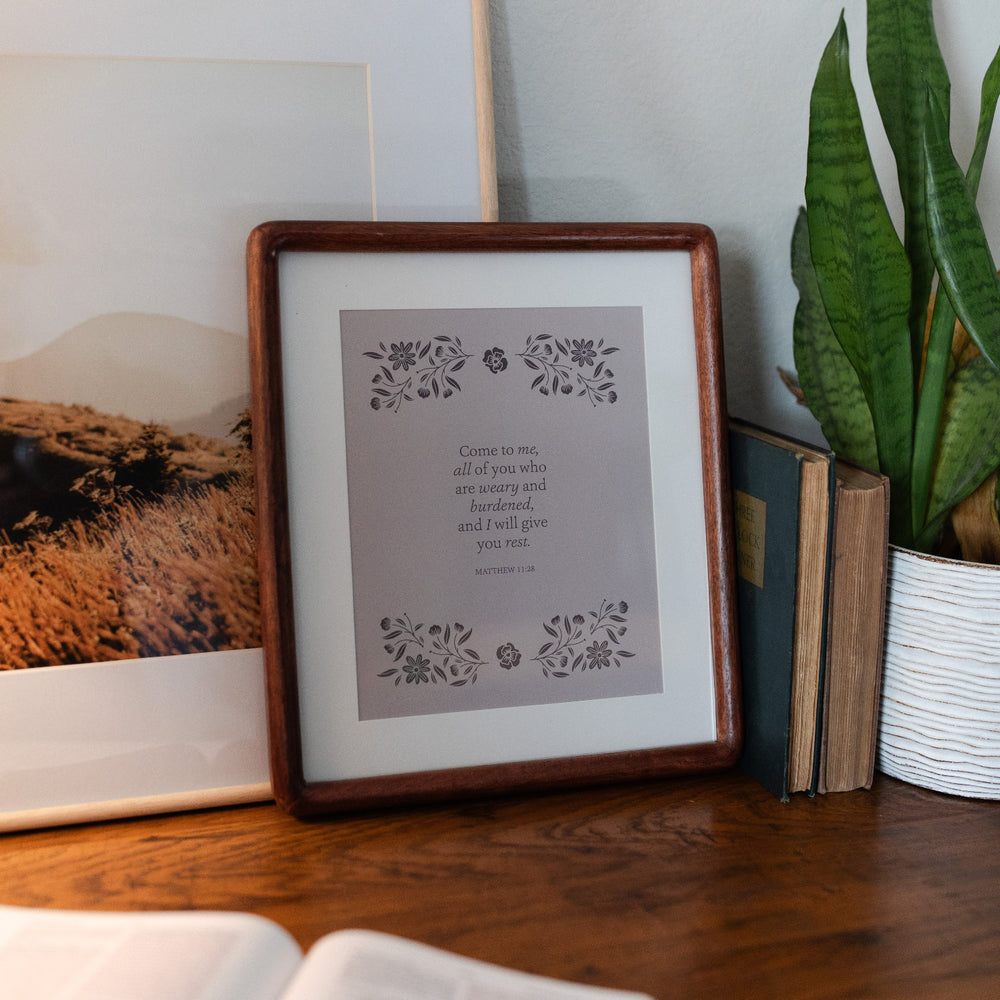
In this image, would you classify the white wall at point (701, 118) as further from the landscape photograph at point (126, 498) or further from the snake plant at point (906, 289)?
the landscape photograph at point (126, 498)

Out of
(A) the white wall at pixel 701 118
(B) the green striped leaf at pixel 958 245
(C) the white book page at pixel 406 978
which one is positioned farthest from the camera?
(A) the white wall at pixel 701 118

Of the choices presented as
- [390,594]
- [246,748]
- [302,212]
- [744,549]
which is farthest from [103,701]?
[744,549]

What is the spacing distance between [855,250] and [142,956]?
61cm

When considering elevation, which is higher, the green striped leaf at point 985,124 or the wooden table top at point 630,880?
the green striped leaf at point 985,124

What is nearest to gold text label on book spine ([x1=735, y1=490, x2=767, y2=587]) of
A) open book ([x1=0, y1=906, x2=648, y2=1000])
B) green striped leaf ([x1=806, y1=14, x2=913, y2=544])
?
green striped leaf ([x1=806, y1=14, x2=913, y2=544])

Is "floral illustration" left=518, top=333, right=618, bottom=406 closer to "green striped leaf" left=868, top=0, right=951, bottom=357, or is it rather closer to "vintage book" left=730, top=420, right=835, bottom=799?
"vintage book" left=730, top=420, right=835, bottom=799

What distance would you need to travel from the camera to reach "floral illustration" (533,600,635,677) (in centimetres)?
65

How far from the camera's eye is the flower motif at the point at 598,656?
0.65 meters

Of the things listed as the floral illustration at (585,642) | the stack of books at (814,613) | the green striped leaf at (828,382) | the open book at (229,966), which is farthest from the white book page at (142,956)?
the green striped leaf at (828,382)

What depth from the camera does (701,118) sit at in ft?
2.56

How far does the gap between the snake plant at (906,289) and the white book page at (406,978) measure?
0.43 metres

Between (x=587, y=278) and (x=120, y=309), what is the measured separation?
0.33m

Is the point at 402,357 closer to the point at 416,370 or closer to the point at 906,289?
the point at 416,370

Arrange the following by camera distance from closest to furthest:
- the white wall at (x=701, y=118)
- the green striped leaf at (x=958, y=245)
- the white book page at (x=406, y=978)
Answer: the white book page at (x=406, y=978), the green striped leaf at (x=958, y=245), the white wall at (x=701, y=118)
